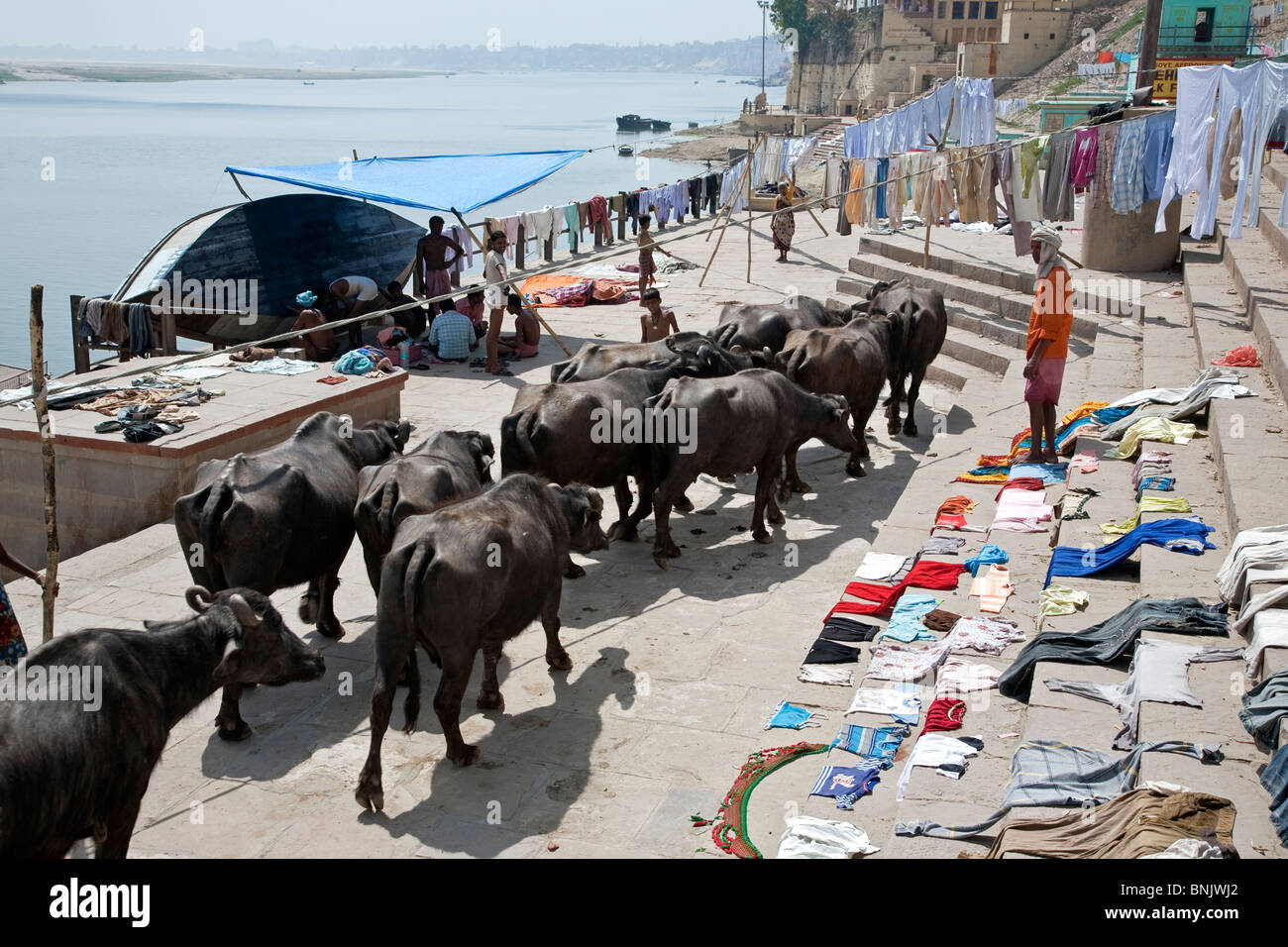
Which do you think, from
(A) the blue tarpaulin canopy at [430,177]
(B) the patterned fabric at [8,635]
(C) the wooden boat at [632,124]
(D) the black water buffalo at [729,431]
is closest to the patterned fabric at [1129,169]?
(D) the black water buffalo at [729,431]

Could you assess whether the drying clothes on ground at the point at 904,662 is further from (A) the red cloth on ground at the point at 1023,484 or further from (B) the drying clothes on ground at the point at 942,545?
(A) the red cloth on ground at the point at 1023,484

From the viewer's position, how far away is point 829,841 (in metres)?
5.31

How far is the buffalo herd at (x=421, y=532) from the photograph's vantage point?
5055mm

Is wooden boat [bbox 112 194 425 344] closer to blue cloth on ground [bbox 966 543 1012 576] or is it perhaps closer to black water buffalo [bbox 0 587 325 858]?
black water buffalo [bbox 0 587 325 858]

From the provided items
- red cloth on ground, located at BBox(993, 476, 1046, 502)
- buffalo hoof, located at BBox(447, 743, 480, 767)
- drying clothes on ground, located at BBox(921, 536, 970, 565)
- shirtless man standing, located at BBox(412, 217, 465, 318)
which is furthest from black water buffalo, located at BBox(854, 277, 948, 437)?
buffalo hoof, located at BBox(447, 743, 480, 767)

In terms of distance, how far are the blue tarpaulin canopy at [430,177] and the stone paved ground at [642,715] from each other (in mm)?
7558

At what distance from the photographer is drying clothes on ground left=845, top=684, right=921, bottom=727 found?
6.43 m

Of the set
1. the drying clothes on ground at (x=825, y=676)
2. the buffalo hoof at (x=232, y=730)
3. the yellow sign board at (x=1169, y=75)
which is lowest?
the buffalo hoof at (x=232, y=730)

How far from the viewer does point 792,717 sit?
22.3 feet

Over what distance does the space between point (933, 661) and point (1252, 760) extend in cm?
214

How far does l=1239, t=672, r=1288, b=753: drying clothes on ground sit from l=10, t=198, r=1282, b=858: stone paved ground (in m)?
0.08

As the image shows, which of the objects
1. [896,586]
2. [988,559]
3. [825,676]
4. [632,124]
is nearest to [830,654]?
[825,676]
